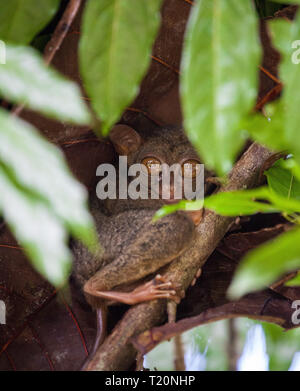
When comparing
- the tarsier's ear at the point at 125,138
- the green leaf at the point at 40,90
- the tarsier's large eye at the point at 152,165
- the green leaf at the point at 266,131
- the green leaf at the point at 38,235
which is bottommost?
the tarsier's large eye at the point at 152,165

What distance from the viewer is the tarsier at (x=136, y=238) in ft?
6.25

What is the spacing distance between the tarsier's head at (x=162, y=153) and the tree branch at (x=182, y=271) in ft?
0.61

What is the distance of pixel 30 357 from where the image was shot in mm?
1993

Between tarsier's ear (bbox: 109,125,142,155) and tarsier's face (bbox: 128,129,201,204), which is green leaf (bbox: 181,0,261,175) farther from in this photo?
tarsier's ear (bbox: 109,125,142,155)

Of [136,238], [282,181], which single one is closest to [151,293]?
[136,238]

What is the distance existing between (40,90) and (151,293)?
129 cm

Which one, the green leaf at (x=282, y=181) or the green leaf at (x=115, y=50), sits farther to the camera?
the green leaf at (x=282, y=181)

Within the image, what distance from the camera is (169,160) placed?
86.2 inches

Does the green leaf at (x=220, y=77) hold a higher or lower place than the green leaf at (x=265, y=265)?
higher

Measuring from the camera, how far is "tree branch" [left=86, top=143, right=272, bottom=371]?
1693 mm

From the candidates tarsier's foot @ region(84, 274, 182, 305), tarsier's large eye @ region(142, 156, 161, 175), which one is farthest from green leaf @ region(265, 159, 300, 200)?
tarsier's foot @ region(84, 274, 182, 305)

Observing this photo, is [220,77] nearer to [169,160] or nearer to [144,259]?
[144,259]

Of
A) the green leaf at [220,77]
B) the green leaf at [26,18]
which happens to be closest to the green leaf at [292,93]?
the green leaf at [220,77]

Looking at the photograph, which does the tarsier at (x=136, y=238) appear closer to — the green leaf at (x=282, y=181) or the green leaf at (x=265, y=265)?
the green leaf at (x=282, y=181)
